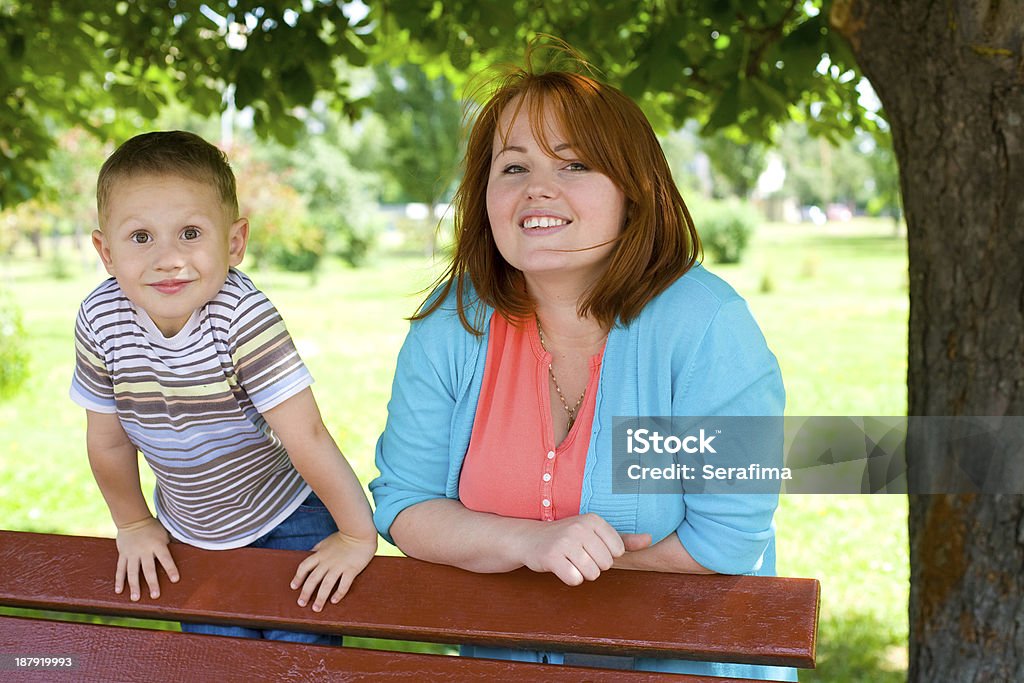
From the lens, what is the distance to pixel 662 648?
159cm

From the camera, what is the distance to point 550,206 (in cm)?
177

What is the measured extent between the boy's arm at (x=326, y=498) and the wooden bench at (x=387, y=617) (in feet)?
0.10

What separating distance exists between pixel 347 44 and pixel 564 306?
2227mm

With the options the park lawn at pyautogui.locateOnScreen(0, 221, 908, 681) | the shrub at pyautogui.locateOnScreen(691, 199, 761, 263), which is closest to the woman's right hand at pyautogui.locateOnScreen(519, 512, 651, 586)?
the park lawn at pyautogui.locateOnScreen(0, 221, 908, 681)

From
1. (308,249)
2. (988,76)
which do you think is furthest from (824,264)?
(988,76)

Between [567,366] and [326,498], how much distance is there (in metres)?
0.50

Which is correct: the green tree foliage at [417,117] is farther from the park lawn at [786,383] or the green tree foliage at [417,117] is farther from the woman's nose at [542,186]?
the woman's nose at [542,186]

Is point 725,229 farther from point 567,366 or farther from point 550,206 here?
point 550,206

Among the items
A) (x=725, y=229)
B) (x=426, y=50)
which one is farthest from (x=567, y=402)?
(x=725, y=229)

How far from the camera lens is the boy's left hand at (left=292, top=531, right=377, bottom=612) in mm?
1779

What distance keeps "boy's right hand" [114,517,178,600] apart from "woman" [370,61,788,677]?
15.6 inches

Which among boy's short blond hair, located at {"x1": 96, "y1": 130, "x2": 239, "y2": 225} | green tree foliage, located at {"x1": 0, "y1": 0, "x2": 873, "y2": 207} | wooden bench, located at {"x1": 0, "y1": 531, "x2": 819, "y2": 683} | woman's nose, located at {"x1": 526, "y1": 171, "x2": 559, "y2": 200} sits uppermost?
green tree foliage, located at {"x1": 0, "y1": 0, "x2": 873, "y2": 207}

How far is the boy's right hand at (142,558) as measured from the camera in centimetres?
187

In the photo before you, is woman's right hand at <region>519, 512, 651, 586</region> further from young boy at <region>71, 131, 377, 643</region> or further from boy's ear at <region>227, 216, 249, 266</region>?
boy's ear at <region>227, 216, 249, 266</region>
